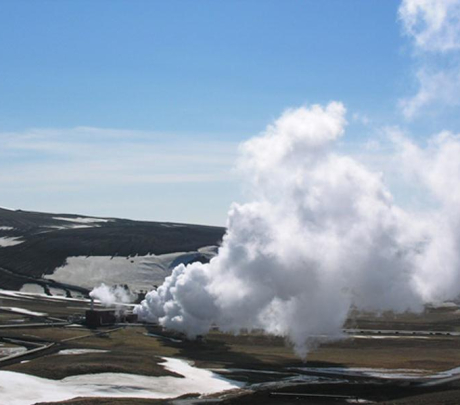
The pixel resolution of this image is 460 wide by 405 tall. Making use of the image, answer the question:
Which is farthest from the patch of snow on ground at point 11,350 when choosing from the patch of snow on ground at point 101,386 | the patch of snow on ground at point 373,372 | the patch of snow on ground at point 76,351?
the patch of snow on ground at point 373,372

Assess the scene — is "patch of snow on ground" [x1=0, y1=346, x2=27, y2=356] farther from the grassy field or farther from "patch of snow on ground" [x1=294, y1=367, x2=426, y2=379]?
"patch of snow on ground" [x1=294, y1=367, x2=426, y2=379]

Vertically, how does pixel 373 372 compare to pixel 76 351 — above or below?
below

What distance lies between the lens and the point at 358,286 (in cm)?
11481

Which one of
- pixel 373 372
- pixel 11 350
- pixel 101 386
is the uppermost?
pixel 11 350

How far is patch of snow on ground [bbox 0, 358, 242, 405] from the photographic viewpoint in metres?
80.6

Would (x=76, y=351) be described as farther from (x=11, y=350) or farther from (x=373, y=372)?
(x=373, y=372)

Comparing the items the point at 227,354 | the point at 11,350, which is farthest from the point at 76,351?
the point at 227,354

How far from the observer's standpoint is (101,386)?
8688 centimetres

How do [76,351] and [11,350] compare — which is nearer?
[11,350]

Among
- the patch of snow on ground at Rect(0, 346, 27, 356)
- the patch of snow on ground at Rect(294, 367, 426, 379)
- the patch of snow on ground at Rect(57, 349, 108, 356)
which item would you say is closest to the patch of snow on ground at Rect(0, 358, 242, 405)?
the patch of snow on ground at Rect(294, 367, 426, 379)

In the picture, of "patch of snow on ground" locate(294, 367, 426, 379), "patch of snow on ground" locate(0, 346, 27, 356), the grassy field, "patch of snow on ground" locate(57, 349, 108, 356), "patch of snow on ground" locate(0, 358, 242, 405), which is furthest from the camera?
"patch of snow on ground" locate(57, 349, 108, 356)

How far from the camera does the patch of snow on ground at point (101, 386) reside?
80.6 m

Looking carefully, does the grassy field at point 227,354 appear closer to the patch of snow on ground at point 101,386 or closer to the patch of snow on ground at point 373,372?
the patch of snow on ground at point 373,372

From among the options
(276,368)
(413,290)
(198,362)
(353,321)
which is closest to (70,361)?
(198,362)
